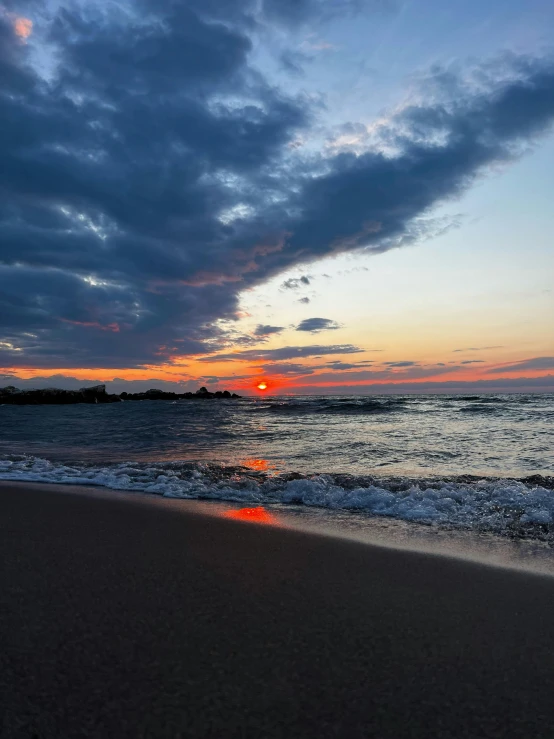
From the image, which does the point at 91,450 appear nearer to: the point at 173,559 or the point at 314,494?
the point at 314,494

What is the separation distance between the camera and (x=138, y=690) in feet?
6.47

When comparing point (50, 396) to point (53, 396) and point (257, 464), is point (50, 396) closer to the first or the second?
point (53, 396)

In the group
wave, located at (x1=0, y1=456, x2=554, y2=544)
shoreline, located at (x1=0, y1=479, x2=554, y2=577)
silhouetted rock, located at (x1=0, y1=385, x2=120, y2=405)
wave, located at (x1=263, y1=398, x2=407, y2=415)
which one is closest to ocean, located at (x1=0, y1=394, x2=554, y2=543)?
wave, located at (x1=0, y1=456, x2=554, y2=544)

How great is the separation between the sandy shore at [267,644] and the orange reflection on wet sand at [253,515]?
49.3 inches

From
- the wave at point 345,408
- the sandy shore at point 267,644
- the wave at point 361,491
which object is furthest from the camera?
the wave at point 345,408

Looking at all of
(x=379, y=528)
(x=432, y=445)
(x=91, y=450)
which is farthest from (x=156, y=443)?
(x=379, y=528)

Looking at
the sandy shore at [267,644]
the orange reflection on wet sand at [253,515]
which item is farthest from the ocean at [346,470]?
the sandy shore at [267,644]

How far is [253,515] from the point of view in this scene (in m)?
5.78

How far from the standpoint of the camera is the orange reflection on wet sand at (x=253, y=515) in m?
5.42

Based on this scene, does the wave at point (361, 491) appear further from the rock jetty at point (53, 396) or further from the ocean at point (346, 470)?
the rock jetty at point (53, 396)

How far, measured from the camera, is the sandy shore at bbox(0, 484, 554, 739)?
184 centimetres

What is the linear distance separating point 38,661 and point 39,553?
190 centimetres

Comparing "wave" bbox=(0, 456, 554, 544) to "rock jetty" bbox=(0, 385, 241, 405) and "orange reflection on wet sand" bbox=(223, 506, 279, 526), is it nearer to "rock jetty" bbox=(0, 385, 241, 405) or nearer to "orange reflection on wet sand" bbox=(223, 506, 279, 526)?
"orange reflection on wet sand" bbox=(223, 506, 279, 526)

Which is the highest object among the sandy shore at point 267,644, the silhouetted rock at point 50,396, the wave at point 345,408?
the silhouetted rock at point 50,396
